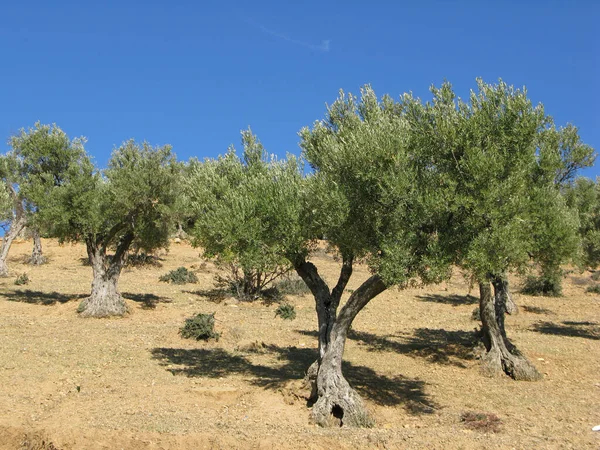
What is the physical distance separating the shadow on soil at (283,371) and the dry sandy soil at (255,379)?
0.22 ft

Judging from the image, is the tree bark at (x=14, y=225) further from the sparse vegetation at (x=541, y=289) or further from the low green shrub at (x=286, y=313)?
the sparse vegetation at (x=541, y=289)

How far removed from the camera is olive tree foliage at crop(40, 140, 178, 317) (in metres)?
23.6

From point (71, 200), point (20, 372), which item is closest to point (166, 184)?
point (71, 200)

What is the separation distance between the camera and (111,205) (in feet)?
78.3

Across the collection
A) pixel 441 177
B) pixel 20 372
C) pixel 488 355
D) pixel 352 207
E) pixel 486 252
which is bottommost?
pixel 20 372

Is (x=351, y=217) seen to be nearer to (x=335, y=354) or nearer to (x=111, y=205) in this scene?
(x=335, y=354)

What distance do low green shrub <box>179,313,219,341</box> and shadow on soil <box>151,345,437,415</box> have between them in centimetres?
120

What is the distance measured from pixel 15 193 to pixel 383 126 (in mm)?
27720

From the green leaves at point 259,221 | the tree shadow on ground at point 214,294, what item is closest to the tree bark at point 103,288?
the tree shadow on ground at point 214,294

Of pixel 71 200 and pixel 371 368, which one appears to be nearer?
pixel 371 368

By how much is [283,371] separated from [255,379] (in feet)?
5.00

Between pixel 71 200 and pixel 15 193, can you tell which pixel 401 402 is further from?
pixel 15 193

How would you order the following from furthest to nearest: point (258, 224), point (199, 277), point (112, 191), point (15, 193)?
point (199, 277), point (15, 193), point (112, 191), point (258, 224)

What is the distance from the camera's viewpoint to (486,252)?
11.0 meters
